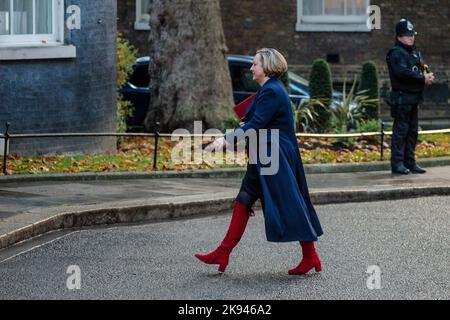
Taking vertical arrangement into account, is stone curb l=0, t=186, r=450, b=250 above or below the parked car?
below

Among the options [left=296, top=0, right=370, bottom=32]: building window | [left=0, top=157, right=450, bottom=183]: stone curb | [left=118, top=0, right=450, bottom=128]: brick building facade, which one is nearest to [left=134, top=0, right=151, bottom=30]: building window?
[left=118, top=0, right=450, bottom=128]: brick building facade

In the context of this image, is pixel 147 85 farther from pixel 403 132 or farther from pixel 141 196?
pixel 141 196

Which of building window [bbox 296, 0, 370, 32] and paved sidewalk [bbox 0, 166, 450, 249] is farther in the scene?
building window [bbox 296, 0, 370, 32]

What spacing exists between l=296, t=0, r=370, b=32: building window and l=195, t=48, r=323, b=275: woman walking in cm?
1869

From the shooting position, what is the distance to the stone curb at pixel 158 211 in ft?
40.6

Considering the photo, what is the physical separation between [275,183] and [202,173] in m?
6.46

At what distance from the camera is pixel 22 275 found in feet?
34.4

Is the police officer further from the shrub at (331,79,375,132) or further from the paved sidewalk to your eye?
the shrub at (331,79,375,132)

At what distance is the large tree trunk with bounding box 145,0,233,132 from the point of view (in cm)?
2127

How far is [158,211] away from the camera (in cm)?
1366

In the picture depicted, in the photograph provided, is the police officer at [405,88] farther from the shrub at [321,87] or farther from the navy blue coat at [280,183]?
the navy blue coat at [280,183]

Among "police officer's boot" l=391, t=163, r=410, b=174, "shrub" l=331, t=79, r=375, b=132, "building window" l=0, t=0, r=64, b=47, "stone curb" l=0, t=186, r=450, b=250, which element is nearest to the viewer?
"stone curb" l=0, t=186, r=450, b=250

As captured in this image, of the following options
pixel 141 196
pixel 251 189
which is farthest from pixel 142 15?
pixel 251 189
